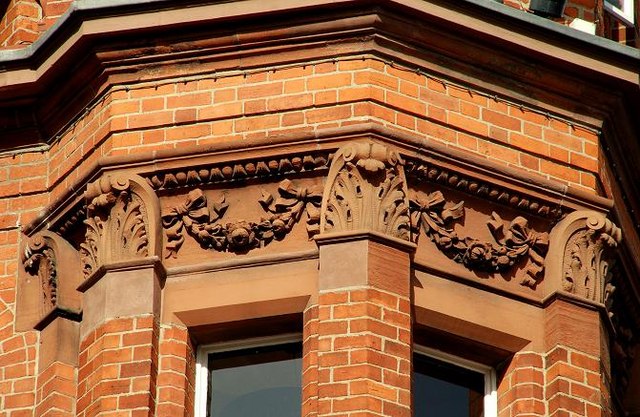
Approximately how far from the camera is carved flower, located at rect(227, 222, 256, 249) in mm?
20562

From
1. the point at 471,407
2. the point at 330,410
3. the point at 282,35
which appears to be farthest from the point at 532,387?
the point at 282,35

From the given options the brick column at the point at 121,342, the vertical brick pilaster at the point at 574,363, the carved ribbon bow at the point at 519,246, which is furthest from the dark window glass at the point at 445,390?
the brick column at the point at 121,342

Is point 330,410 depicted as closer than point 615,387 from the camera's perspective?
Yes

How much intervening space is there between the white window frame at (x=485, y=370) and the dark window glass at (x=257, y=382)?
0.94m

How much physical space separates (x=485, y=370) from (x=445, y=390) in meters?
0.38

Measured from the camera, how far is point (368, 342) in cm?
1973

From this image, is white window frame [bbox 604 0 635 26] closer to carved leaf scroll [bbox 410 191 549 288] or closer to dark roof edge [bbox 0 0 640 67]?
dark roof edge [bbox 0 0 640 67]

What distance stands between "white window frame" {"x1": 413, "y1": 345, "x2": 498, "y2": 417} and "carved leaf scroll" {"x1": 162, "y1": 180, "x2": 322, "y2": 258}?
1271 mm

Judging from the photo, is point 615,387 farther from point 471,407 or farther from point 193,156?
point 193,156

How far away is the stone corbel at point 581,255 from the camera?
822 inches

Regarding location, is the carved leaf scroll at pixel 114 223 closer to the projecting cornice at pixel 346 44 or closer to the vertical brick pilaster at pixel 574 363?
the projecting cornice at pixel 346 44

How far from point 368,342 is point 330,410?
578mm

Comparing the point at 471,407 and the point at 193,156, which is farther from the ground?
the point at 193,156

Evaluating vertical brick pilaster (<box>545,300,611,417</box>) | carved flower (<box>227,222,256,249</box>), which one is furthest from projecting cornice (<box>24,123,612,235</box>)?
vertical brick pilaster (<box>545,300,611,417</box>)
